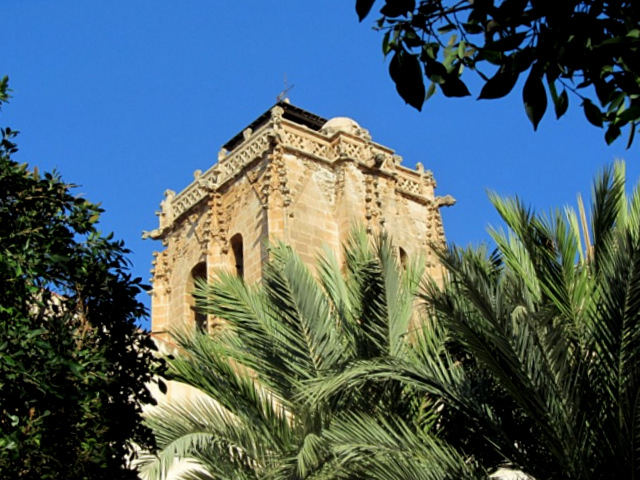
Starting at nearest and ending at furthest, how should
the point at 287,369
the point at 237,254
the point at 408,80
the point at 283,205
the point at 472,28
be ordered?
the point at 408,80 → the point at 472,28 → the point at 287,369 → the point at 283,205 → the point at 237,254

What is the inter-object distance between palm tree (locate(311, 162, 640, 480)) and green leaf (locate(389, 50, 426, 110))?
11.3ft

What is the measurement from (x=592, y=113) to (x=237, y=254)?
15.0 meters

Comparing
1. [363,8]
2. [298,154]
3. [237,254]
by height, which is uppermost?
[298,154]

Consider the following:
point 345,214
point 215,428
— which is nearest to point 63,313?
point 215,428

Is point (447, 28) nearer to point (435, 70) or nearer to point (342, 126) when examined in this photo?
point (435, 70)

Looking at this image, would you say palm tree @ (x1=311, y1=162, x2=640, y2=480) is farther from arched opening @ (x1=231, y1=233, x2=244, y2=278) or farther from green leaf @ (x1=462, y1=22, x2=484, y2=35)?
arched opening @ (x1=231, y1=233, x2=244, y2=278)

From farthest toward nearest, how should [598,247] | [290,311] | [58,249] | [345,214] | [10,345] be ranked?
[345,214] → [290,311] → [598,247] → [58,249] → [10,345]

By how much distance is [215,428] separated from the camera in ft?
25.8

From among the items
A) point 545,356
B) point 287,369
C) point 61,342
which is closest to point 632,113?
point 61,342

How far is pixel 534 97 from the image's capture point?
→ 3299mm

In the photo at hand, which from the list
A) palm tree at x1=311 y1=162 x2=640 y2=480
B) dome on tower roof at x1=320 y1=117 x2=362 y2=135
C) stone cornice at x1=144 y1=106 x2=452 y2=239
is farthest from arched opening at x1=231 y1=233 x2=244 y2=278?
palm tree at x1=311 y1=162 x2=640 y2=480

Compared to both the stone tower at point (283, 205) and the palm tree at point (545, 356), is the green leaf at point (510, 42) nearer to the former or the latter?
→ the palm tree at point (545, 356)

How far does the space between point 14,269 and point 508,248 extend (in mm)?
4541

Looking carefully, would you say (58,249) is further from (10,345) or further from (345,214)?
(345,214)
